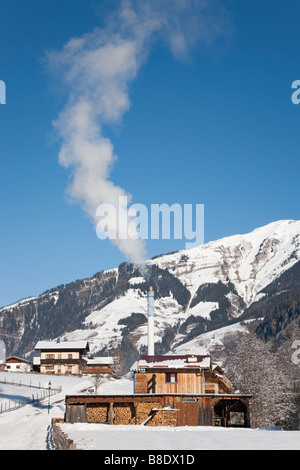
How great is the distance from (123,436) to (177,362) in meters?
29.6

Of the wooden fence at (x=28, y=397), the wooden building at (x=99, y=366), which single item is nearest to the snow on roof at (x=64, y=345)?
the wooden building at (x=99, y=366)

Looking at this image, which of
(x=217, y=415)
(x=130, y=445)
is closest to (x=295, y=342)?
(x=217, y=415)

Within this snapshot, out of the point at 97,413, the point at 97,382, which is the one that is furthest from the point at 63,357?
the point at 97,413

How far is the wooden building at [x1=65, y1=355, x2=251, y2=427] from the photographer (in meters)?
57.3

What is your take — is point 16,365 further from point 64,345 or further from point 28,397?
point 28,397

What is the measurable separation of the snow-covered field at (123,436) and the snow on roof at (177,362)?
12.0 metres

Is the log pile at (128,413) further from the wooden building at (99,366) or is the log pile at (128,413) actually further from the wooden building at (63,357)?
the wooden building at (63,357)

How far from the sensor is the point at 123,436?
118ft

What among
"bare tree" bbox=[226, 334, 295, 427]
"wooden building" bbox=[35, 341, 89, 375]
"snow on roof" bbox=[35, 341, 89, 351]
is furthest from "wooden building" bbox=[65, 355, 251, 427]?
"snow on roof" bbox=[35, 341, 89, 351]

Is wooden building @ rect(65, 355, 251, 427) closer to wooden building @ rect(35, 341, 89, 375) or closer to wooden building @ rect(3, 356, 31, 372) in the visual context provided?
wooden building @ rect(35, 341, 89, 375)

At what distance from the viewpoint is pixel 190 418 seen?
57875 millimetres

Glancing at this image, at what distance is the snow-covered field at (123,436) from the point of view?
98.1 feet

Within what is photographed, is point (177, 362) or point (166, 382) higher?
point (177, 362)
